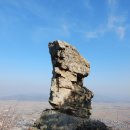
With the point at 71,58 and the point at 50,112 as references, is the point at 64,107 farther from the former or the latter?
the point at 71,58

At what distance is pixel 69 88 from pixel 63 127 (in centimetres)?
379

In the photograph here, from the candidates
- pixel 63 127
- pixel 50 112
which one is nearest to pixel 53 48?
pixel 50 112

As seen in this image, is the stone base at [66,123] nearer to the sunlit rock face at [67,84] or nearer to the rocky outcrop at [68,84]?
the rocky outcrop at [68,84]

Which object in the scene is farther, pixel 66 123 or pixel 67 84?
pixel 67 84

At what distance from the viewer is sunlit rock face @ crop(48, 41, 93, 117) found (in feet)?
57.7

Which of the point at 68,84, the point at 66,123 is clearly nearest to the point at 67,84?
the point at 68,84

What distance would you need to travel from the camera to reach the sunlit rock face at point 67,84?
17.6 metres

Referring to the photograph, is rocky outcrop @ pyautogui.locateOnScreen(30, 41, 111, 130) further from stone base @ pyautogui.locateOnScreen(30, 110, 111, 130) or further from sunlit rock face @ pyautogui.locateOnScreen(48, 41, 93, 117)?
stone base @ pyautogui.locateOnScreen(30, 110, 111, 130)

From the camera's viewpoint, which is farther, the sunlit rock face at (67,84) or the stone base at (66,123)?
the sunlit rock face at (67,84)

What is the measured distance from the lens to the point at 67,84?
18.1 metres

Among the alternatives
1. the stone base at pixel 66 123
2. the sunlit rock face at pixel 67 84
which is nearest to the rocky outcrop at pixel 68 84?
the sunlit rock face at pixel 67 84

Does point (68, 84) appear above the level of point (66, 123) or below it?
above

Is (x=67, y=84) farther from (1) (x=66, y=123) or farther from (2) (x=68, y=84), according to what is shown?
(1) (x=66, y=123)

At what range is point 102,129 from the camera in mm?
15133
